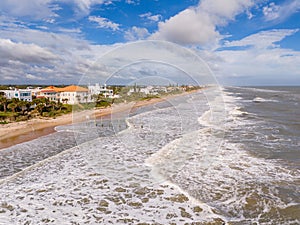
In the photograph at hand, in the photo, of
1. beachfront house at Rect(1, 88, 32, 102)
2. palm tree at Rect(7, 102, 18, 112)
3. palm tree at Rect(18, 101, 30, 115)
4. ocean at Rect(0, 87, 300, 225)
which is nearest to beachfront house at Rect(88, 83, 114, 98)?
ocean at Rect(0, 87, 300, 225)

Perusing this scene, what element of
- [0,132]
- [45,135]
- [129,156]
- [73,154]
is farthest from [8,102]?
[129,156]

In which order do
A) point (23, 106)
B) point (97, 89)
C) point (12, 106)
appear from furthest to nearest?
point (23, 106) < point (12, 106) < point (97, 89)

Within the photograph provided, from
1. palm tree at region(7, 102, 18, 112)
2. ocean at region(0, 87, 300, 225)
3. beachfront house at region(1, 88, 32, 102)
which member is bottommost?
ocean at region(0, 87, 300, 225)

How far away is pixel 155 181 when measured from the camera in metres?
6.90

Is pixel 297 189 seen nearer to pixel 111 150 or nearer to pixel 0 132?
pixel 111 150

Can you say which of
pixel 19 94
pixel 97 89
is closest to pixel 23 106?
pixel 19 94

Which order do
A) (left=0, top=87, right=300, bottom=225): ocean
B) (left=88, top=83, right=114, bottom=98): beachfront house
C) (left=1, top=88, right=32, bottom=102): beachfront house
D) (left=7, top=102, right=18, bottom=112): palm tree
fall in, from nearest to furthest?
(left=0, top=87, right=300, bottom=225): ocean < (left=88, top=83, right=114, bottom=98): beachfront house < (left=7, top=102, right=18, bottom=112): palm tree < (left=1, top=88, right=32, bottom=102): beachfront house

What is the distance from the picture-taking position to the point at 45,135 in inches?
588

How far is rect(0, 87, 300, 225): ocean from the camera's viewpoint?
515 centimetres

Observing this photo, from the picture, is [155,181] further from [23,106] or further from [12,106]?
[12,106]

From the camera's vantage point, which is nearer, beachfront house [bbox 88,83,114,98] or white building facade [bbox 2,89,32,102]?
beachfront house [bbox 88,83,114,98]

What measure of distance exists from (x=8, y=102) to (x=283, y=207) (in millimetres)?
28461

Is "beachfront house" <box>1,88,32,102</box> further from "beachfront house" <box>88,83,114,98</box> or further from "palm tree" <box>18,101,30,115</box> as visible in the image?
"beachfront house" <box>88,83,114,98</box>

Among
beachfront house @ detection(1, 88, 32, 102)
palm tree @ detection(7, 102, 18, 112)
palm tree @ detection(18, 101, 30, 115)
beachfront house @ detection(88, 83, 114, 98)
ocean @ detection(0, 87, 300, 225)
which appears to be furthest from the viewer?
beachfront house @ detection(1, 88, 32, 102)
